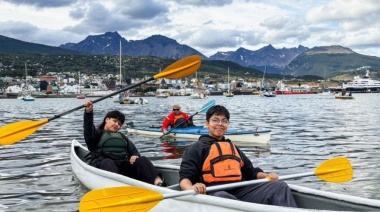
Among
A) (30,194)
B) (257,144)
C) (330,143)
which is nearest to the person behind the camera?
(30,194)

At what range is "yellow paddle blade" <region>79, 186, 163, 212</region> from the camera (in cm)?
516

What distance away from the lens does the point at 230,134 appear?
15.6 m

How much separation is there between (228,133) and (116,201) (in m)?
10.8

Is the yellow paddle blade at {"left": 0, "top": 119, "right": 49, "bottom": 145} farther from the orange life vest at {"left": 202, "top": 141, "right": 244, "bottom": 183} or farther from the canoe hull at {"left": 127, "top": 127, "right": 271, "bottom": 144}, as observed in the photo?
the canoe hull at {"left": 127, "top": 127, "right": 271, "bottom": 144}

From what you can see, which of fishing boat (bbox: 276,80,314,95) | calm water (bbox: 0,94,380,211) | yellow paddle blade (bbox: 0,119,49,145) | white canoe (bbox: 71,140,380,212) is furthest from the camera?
fishing boat (bbox: 276,80,314,95)

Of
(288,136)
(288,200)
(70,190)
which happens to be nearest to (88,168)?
(70,190)

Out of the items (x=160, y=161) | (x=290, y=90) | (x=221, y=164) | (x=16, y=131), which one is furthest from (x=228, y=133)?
(x=290, y=90)

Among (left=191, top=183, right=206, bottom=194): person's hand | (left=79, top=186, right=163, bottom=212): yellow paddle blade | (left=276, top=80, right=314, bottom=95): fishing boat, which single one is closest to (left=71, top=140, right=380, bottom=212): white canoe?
(left=191, top=183, right=206, bottom=194): person's hand

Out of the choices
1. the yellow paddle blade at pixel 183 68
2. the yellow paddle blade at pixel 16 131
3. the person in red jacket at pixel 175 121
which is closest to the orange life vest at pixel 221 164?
the yellow paddle blade at pixel 183 68

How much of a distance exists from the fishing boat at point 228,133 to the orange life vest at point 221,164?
996 centimetres

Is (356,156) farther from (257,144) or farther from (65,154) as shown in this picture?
(65,154)

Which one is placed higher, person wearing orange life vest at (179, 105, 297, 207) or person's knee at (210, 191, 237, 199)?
person wearing orange life vest at (179, 105, 297, 207)

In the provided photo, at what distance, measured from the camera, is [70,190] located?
359 inches

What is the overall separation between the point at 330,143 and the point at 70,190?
11.3m
